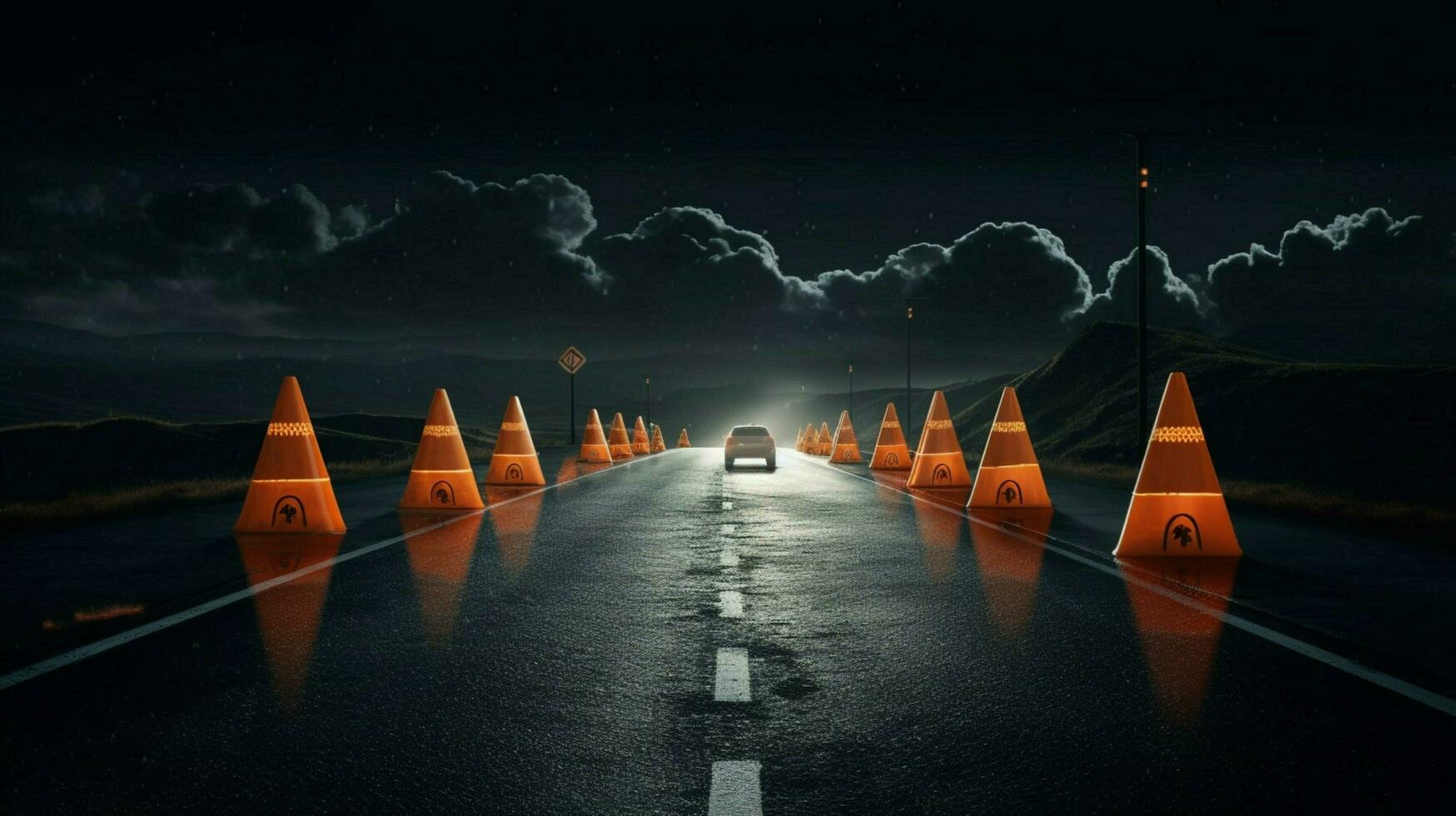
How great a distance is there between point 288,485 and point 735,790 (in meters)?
9.70

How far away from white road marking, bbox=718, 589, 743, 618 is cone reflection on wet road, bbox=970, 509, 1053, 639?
5.99 ft

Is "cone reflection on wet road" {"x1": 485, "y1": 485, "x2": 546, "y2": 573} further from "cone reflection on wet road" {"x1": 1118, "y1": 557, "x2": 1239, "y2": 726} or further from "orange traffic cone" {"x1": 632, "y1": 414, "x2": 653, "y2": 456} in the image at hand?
"orange traffic cone" {"x1": 632, "y1": 414, "x2": 653, "y2": 456}

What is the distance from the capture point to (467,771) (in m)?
4.27

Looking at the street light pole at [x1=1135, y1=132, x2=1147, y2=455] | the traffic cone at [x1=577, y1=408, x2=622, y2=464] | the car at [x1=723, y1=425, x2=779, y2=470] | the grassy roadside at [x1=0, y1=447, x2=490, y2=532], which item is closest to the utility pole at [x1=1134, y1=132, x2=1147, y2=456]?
the street light pole at [x1=1135, y1=132, x2=1147, y2=455]

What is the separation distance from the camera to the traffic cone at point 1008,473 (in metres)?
15.9

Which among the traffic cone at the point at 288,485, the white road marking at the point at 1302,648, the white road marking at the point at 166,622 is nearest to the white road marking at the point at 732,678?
the white road marking at the point at 1302,648

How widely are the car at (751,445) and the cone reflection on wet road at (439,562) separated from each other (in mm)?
15491

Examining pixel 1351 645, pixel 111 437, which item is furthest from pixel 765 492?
pixel 111 437

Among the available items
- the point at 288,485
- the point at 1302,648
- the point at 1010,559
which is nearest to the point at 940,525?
the point at 1010,559

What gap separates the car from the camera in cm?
3033

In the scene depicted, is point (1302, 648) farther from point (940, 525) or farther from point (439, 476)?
point (439, 476)

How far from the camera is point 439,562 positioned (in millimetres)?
10523

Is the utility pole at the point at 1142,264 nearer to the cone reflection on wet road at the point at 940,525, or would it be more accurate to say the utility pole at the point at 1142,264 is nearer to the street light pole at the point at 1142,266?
the street light pole at the point at 1142,266

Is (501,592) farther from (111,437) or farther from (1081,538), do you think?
(111,437)
